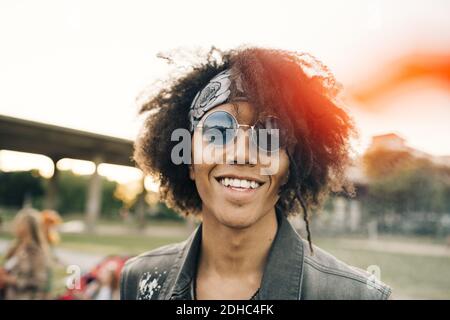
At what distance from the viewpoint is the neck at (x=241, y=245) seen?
165 cm

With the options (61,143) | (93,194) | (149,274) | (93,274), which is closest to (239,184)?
(149,274)

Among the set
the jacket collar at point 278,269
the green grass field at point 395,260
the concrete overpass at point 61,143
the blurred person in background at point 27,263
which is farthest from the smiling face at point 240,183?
the blurred person in background at point 27,263

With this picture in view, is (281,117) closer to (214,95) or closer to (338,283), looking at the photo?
(214,95)

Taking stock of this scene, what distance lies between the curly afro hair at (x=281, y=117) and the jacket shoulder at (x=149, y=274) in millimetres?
397

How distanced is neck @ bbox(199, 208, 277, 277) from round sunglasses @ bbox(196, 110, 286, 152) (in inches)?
11.7

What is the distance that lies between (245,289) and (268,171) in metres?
0.47

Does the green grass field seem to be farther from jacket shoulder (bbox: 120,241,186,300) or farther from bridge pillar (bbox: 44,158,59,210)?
jacket shoulder (bbox: 120,241,186,300)

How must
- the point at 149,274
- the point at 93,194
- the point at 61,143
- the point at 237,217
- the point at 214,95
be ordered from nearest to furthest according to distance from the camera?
the point at 237,217 → the point at 214,95 → the point at 149,274 → the point at 61,143 → the point at 93,194

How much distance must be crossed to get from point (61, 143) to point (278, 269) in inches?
153

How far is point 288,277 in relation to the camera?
1588mm

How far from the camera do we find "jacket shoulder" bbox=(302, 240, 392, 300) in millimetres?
1552

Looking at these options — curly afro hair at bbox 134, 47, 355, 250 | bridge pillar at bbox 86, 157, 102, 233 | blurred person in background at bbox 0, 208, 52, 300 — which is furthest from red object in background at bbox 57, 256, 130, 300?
curly afro hair at bbox 134, 47, 355, 250
